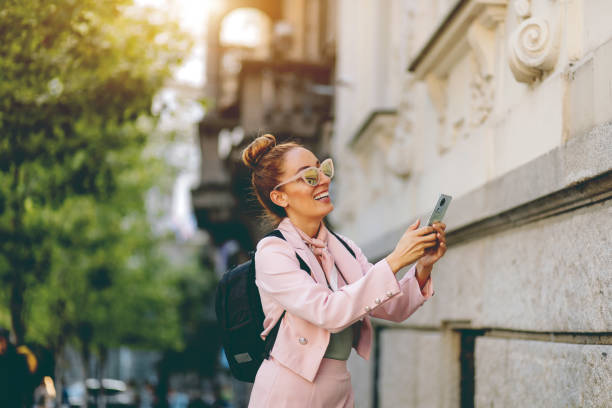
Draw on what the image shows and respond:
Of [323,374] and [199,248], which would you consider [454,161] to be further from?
[199,248]

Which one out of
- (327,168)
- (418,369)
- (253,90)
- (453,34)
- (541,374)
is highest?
(253,90)

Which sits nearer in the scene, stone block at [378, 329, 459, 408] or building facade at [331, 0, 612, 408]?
building facade at [331, 0, 612, 408]

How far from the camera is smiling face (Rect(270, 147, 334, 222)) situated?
127 inches

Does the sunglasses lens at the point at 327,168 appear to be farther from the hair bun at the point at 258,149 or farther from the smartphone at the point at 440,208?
the smartphone at the point at 440,208

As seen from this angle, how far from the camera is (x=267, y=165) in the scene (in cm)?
332

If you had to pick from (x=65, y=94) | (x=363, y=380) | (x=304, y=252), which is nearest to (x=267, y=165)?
(x=304, y=252)

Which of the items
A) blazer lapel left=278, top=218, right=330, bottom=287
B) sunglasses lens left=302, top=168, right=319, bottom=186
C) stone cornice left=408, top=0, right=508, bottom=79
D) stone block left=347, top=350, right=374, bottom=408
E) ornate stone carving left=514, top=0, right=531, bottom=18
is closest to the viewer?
blazer lapel left=278, top=218, right=330, bottom=287

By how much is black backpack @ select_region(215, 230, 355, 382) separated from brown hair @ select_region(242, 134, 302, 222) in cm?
21

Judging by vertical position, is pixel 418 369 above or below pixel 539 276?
below

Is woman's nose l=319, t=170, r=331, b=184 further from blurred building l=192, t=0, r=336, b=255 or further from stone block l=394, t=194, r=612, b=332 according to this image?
blurred building l=192, t=0, r=336, b=255

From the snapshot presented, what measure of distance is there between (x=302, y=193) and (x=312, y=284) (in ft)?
1.45

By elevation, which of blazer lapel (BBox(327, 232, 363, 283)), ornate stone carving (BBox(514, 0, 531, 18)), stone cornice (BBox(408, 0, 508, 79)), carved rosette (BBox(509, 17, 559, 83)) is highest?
stone cornice (BBox(408, 0, 508, 79))

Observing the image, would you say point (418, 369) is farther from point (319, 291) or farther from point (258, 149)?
point (319, 291)

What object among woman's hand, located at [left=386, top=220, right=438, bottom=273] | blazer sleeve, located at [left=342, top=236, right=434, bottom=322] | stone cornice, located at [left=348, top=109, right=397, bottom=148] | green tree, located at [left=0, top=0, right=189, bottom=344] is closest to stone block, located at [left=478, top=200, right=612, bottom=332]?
blazer sleeve, located at [left=342, top=236, right=434, bottom=322]
